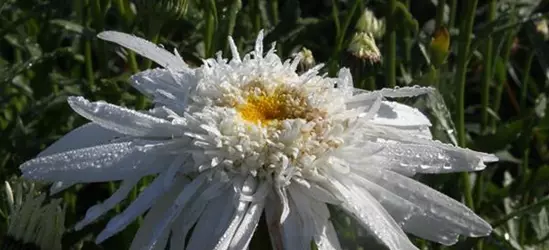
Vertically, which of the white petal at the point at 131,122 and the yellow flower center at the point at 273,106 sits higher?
the yellow flower center at the point at 273,106

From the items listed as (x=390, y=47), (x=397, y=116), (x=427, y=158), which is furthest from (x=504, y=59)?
(x=427, y=158)

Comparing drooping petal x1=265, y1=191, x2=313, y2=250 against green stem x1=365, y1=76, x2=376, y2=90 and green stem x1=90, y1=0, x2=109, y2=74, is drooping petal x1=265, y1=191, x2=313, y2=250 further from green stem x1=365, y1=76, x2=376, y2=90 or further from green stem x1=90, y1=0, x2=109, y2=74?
green stem x1=90, y1=0, x2=109, y2=74

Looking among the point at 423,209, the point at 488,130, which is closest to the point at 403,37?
the point at 488,130

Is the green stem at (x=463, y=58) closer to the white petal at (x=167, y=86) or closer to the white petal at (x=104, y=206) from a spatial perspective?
the white petal at (x=167, y=86)

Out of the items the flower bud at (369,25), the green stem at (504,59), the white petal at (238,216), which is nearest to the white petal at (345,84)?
the white petal at (238,216)

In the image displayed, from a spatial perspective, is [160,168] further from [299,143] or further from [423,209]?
[423,209]

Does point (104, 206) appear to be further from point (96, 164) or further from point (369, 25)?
point (369, 25)
